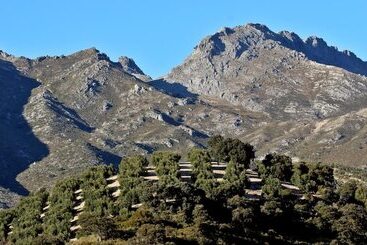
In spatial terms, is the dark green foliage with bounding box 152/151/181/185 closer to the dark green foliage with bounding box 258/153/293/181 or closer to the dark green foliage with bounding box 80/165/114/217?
the dark green foliage with bounding box 80/165/114/217

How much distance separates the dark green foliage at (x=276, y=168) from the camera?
137 m

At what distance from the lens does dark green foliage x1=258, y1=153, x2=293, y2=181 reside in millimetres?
137375

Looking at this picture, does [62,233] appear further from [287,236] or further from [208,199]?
[287,236]

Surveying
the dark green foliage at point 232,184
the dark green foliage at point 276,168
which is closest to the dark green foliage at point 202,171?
the dark green foliage at point 232,184

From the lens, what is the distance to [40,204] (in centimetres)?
12519

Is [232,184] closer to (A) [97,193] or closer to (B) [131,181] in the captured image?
(B) [131,181]

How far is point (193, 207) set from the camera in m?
106

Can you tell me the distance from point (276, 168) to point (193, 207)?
3684 centimetres

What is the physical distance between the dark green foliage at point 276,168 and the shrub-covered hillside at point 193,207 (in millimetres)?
218

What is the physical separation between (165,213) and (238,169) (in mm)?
30041

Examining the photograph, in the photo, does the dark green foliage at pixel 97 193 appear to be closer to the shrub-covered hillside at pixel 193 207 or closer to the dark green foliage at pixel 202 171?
the shrub-covered hillside at pixel 193 207

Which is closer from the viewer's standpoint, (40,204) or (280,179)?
(40,204)

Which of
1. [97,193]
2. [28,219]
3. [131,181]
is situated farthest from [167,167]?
[28,219]

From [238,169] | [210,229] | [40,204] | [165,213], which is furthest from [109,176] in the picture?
[210,229]
